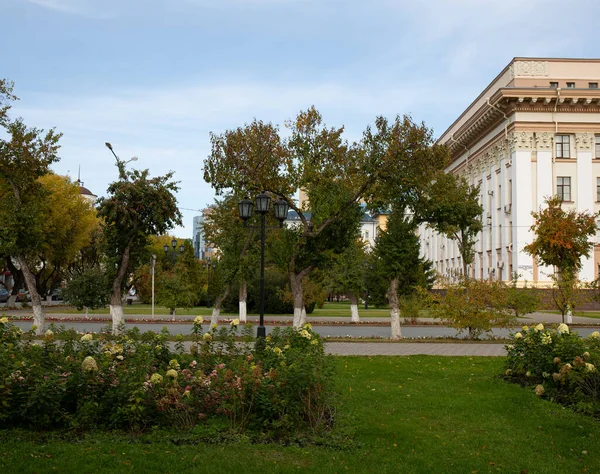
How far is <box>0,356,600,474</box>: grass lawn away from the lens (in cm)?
650

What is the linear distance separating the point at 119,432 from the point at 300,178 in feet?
53.3

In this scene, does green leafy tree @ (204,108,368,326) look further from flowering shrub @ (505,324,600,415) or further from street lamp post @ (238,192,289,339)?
flowering shrub @ (505,324,600,415)

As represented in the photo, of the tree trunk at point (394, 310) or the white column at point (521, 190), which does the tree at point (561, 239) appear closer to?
the white column at point (521, 190)

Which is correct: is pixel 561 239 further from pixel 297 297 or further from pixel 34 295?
pixel 34 295

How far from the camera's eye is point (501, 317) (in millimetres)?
21188

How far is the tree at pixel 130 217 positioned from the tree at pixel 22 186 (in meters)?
2.58

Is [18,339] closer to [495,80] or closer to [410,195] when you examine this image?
[410,195]

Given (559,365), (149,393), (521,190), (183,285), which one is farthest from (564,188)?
(149,393)

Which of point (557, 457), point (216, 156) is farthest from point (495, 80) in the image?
point (557, 457)

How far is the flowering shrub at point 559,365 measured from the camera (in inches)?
367

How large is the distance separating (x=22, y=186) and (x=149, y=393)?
18.1m

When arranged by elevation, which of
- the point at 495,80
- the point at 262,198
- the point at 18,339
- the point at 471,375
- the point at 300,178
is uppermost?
the point at 495,80

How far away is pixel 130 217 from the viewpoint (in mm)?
22109

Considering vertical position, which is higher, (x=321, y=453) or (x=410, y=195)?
(x=410, y=195)
